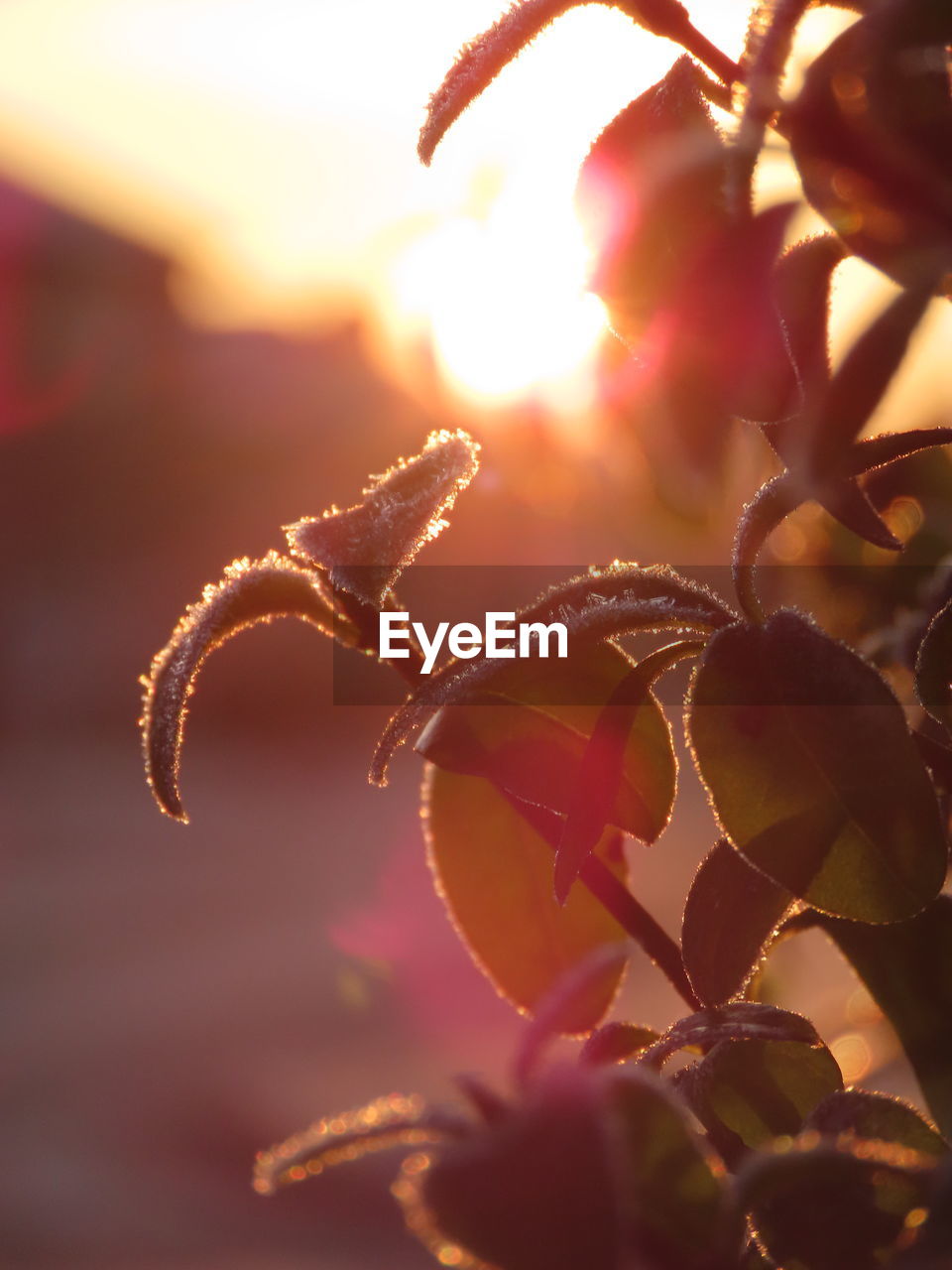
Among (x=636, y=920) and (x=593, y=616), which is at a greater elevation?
(x=593, y=616)

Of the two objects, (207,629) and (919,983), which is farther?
(919,983)

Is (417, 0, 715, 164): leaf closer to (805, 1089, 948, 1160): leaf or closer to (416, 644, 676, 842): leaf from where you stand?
(416, 644, 676, 842): leaf

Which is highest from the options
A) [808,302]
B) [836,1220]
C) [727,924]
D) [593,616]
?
[808,302]

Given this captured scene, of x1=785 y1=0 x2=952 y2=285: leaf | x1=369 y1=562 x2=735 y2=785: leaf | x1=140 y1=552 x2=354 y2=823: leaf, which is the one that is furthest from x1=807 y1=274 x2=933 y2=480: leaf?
x1=140 y1=552 x2=354 y2=823: leaf

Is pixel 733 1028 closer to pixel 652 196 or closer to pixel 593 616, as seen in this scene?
pixel 593 616

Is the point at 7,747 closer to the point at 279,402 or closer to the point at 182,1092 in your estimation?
the point at 279,402

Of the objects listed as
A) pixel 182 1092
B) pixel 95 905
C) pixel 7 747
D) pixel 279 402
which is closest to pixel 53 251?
pixel 279 402

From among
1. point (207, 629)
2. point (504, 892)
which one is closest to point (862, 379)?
point (207, 629)
